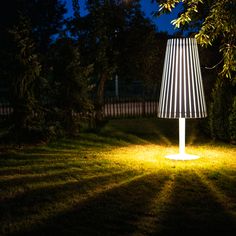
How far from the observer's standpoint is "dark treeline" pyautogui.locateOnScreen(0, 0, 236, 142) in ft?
42.9

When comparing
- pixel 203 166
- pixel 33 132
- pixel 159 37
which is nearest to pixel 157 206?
pixel 203 166

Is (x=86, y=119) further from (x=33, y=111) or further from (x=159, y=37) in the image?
(x=159, y=37)

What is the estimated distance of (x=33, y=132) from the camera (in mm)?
13492

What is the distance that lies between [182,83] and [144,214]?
4.93m

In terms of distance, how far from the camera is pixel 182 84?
1050 cm

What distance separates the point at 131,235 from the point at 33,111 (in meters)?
8.70

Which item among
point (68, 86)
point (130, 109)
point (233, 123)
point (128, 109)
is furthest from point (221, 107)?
point (130, 109)

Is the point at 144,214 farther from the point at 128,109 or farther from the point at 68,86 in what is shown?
the point at 128,109

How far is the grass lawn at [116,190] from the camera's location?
5.81 meters

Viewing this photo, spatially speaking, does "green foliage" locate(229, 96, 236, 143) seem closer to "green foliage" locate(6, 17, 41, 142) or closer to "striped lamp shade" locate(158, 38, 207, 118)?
"striped lamp shade" locate(158, 38, 207, 118)

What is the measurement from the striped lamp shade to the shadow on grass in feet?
9.10

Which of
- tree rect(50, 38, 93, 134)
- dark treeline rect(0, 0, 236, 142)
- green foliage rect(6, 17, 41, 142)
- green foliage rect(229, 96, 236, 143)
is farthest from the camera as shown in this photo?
tree rect(50, 38, 93, 134)

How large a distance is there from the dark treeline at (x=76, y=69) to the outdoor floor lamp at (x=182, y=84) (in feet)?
7.92

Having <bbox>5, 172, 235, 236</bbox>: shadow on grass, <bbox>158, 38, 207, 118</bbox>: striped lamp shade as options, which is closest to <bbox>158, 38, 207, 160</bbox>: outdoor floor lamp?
<bbox>158, 38, 207, 118</bbox>: striped lamp shade
